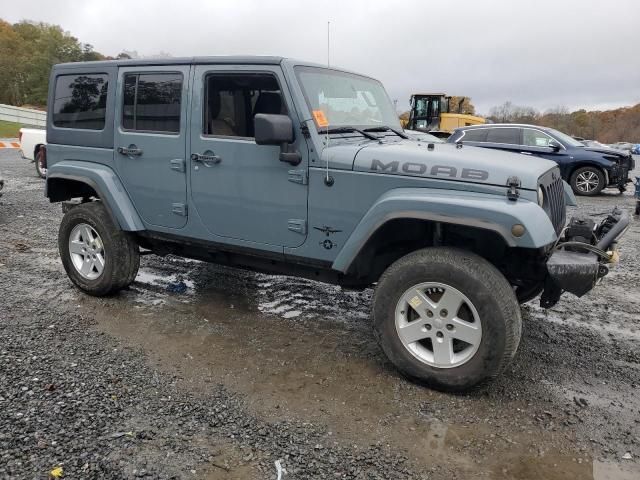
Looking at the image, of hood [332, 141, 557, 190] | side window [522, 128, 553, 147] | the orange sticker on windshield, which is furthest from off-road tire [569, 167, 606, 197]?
the orange sticker on windshield

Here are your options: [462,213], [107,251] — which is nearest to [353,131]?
[462,213]

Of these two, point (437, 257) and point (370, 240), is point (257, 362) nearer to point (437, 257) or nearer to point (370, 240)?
point (370, 240)

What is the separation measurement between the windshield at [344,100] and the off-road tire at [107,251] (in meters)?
2.21

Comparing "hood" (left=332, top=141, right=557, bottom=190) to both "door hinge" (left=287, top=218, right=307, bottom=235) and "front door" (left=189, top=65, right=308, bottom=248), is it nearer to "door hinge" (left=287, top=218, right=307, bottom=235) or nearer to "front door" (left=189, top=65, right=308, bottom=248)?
"front door" (left=189, top=65, right=308, bottom=248)

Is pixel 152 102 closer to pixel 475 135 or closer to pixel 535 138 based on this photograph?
→ pixel 475 135

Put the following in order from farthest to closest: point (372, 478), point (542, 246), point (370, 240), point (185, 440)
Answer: point (370, 240) < point (542, 246) < point (185, 440) < point (372, 478)

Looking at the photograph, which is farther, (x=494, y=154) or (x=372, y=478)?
(x=494, y=154)

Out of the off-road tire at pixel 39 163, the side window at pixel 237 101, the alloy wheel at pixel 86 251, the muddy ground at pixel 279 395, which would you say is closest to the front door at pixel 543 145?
the muddy ground at pixel 279 395

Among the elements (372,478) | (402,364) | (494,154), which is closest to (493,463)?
(372,478)

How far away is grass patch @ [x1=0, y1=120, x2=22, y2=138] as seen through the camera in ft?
92.6

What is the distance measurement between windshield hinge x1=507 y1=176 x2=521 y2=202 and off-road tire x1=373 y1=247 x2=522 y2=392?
17.3 inches

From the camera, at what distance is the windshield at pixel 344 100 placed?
3762mm

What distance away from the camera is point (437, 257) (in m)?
3.25

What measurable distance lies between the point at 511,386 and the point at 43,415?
2.87 metres
